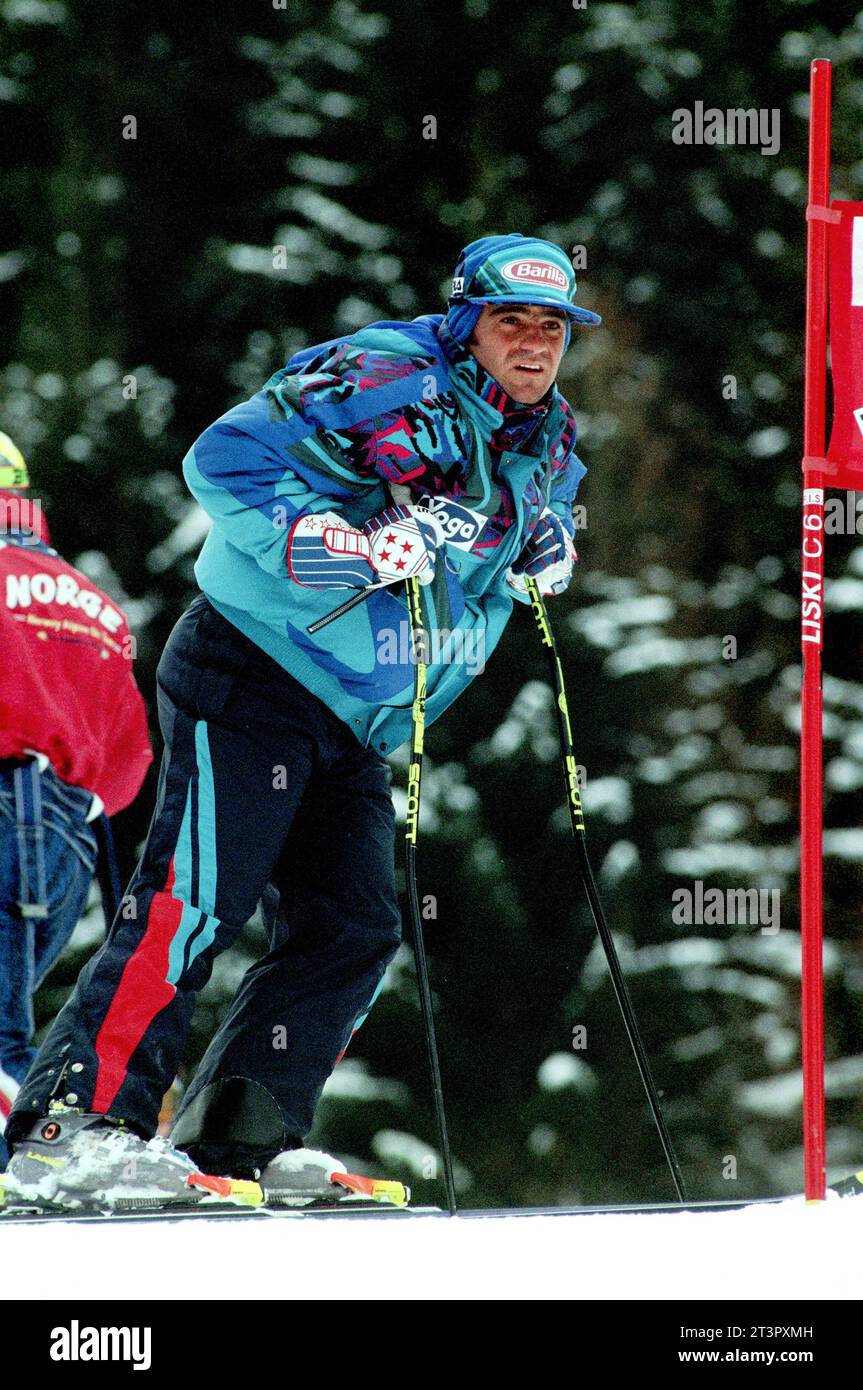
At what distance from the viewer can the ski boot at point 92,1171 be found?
122 inches

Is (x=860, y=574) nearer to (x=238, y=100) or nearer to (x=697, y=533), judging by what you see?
(x=697, y=533)

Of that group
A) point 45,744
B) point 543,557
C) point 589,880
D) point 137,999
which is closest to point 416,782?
point 589,880

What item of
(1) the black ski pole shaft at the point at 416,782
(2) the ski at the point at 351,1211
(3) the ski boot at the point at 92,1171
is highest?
(1) the black ski pole shaft at the point at 416,782

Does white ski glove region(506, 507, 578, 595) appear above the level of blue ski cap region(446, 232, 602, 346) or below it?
below

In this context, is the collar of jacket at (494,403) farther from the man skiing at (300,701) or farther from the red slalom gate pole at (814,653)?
the red slalom gate pole at (814,653)

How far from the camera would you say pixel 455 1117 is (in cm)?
574

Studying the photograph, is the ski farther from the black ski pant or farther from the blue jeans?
the blue jeans

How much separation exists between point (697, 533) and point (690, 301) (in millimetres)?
651

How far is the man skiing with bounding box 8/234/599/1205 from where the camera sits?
126 inches

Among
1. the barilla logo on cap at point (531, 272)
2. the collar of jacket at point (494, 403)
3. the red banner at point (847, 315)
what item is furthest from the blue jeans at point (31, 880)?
the red banner at point (847, 315)

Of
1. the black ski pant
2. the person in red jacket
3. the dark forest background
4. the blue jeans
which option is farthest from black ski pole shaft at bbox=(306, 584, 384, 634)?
the dark forest background

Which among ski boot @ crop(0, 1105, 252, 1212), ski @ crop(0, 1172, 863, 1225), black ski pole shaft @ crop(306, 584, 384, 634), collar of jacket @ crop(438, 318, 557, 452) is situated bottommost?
ski @ crop(0, 1172, 863, 1225)

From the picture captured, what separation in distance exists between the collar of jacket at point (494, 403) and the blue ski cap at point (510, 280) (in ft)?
0.12
